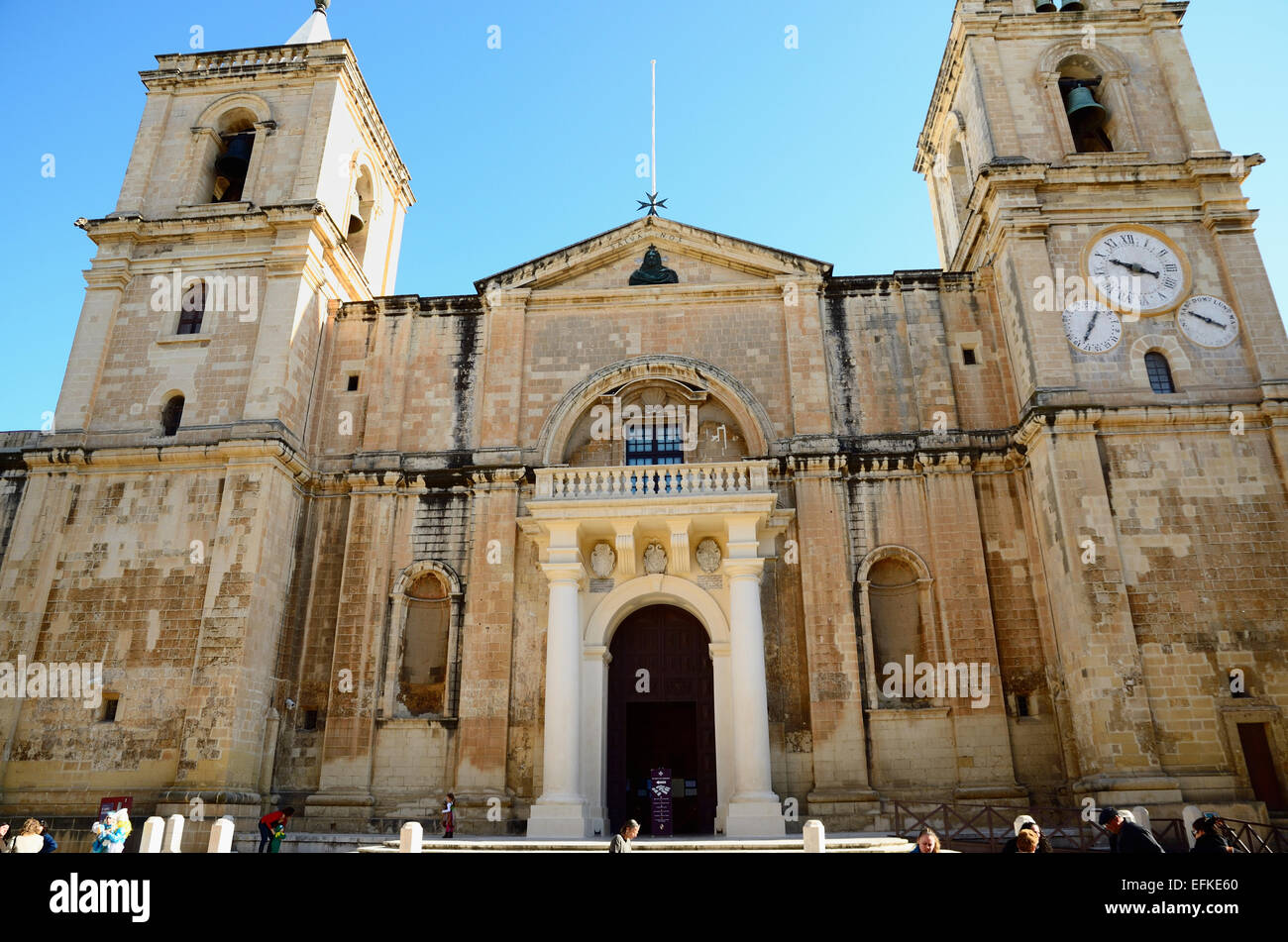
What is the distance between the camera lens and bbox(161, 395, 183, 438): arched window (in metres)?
21.2

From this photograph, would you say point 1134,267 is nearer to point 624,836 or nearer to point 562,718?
point 562,718

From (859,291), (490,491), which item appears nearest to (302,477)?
(490,491)

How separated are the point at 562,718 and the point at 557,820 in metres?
1.98

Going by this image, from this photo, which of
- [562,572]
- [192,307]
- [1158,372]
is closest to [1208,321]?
[1158,372]

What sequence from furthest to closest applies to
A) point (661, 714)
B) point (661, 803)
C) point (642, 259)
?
point (642, 259), point (661, 714), point (661, 803)

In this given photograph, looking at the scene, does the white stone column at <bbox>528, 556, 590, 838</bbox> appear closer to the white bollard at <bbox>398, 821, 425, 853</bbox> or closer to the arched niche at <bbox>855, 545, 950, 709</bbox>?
the white bollard at <bbox>398, 821, 425, 853</bbox>

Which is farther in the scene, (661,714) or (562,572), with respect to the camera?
(661,714)

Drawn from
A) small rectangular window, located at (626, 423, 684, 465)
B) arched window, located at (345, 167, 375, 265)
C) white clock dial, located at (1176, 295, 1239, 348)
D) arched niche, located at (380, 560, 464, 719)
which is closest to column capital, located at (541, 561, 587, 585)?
arched niche, located at (380, 560, 464, 719)

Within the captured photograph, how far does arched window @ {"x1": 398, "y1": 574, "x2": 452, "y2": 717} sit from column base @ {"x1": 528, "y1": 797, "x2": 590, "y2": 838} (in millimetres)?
4001

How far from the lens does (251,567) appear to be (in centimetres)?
1869

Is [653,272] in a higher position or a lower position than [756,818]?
higher

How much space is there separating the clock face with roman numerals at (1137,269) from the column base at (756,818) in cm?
1417

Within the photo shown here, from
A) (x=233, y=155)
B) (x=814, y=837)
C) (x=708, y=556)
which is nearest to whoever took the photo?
(x=814, y=837)

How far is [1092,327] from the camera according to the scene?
777 inches
